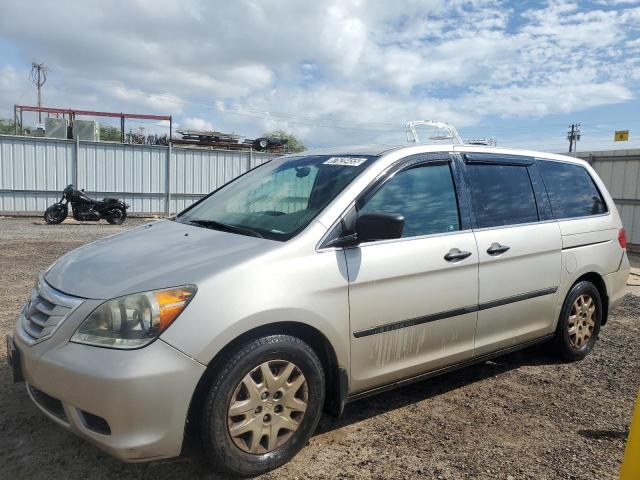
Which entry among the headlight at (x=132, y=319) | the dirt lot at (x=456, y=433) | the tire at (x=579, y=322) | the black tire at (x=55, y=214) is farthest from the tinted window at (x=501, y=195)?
the black tire at (x=55, y=214)

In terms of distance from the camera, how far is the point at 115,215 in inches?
602

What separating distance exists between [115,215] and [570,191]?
13.6m

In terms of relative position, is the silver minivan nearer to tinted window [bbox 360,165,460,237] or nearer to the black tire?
tinted window [bbox 360,165,460,237]

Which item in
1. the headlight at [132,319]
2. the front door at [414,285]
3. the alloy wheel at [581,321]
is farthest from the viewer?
the alloy wheel at [581,321]

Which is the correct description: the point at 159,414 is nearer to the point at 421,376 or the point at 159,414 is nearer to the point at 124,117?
the point at 421,376

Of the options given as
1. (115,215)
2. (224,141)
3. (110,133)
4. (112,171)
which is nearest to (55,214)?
(115,215)

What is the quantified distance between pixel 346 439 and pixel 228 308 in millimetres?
1200

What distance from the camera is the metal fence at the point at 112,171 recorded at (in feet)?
54.2

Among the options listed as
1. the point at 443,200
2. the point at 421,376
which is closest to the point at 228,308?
the point at 421,376

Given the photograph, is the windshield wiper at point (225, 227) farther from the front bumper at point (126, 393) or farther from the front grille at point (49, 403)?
the front grille at point (49, 403)

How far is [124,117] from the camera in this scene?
2462 cm

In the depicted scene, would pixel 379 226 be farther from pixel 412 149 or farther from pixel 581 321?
pixel 581 321

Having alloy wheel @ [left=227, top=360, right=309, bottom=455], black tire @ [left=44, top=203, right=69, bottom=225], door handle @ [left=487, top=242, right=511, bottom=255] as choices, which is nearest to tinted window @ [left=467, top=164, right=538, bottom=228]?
door handle @ [left=487, top=242, right=511, bottom=255]

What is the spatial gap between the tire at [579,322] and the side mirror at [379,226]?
2148 millimetres
